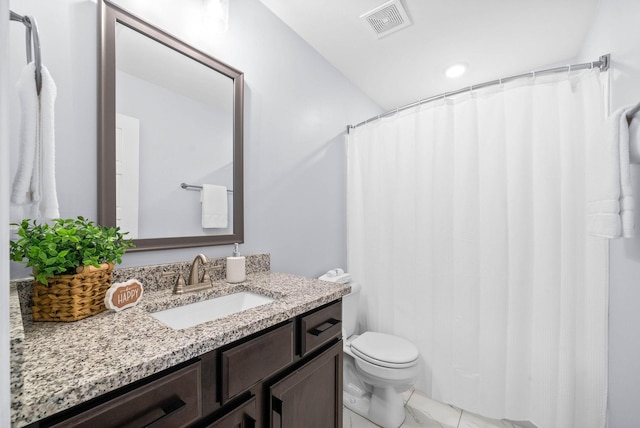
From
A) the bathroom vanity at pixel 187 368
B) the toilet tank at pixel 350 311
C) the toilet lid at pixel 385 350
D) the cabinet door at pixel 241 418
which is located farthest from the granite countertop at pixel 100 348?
the toilet tank at pixel 350 311

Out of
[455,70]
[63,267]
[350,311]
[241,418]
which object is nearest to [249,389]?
[241,418]

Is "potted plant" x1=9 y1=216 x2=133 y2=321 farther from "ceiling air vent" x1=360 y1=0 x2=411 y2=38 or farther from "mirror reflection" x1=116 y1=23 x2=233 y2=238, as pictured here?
"ceiling air vent" x1=360 y1=0 x2=411 y2=38

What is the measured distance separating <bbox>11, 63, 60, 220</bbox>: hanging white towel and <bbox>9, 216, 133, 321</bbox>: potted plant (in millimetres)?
65

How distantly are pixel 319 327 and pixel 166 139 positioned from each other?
40.4 inches

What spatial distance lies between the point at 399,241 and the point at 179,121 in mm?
1523

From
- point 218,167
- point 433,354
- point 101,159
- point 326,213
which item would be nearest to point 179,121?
point 218,167

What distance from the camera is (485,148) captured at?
61.8 inches

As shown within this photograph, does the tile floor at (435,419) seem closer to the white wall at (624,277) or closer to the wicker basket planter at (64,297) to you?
the white wall at (624,277)

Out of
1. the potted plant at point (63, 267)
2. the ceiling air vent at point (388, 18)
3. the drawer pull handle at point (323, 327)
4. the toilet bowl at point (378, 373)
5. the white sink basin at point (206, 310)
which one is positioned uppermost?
the ceiling air vent at point (388, 18)

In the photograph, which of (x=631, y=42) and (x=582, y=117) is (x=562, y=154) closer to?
(x=582, y=117)

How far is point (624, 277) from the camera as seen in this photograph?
3.72 feet

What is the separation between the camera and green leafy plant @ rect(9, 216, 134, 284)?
2.23 feet

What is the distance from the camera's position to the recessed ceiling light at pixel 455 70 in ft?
6.80

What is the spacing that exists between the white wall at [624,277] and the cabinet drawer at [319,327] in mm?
1179
